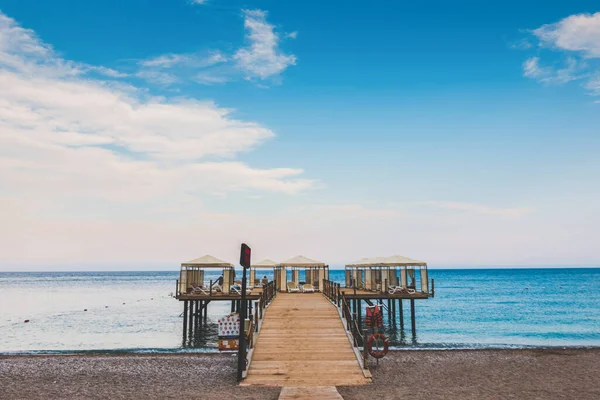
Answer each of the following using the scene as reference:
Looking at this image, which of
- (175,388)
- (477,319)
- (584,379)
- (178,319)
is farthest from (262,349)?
(477,319)

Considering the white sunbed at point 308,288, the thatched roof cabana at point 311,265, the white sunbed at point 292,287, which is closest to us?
the white sunbed at point 308,288

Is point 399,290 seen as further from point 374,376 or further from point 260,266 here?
point 374,376

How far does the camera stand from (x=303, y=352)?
14109mm

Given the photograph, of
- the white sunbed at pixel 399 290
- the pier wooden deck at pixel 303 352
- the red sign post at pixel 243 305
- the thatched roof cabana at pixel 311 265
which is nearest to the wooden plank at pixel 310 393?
the pier wooden deck at pixel 303 352

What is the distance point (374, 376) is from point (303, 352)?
229 centimetres

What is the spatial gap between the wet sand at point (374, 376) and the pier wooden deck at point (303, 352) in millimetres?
707

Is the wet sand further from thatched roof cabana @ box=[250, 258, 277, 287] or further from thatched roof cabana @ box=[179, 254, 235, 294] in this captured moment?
thatched roof cabana @ box=[250, 258, 277, 287]

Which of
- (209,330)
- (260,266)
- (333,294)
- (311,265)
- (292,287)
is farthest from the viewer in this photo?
(260,266)

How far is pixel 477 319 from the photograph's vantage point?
140ft

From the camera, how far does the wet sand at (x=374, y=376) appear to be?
11875 millimetres

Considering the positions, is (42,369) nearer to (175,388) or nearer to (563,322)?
(175,388)

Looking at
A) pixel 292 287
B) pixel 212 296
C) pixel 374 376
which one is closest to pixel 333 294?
pixel 374 376

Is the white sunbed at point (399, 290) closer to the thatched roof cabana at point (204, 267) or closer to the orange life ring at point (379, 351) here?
the thatched roof cabana at point (204, 267)

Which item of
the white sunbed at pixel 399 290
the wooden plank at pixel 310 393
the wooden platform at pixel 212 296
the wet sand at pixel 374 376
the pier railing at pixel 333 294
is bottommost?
the wet sand at pixel 374 376
